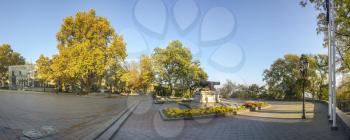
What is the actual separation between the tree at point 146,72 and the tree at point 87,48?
33.4ft

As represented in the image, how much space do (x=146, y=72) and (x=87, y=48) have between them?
14.8 meters

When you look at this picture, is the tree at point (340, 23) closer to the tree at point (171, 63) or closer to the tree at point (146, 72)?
the tree at point (171, 63)

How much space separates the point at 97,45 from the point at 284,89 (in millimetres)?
33661

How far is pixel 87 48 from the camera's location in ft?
111

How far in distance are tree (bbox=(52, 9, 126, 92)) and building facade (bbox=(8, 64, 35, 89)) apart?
1576 inches

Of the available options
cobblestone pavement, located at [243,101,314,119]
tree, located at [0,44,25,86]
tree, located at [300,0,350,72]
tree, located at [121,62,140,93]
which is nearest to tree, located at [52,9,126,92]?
tree, located at [121,62,140,93]

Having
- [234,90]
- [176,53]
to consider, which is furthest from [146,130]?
[234,90]

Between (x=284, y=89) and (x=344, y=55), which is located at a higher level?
(x=344, y=55)

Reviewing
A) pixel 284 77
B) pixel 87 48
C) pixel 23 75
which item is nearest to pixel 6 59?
pixel 23 75

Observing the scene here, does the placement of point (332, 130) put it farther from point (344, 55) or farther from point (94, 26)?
point (94, 26)

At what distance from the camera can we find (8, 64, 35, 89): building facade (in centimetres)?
6994

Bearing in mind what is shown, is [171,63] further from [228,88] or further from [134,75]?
[228,88]

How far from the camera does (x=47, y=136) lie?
7.27 m

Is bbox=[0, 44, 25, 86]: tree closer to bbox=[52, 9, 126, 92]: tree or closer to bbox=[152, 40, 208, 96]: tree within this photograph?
bbox=[52, 9, 126, 92]: tree
